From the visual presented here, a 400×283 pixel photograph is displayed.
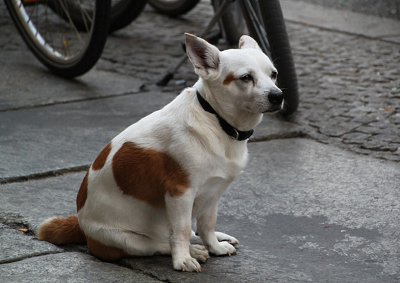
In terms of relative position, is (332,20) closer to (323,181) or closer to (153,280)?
(323,181)

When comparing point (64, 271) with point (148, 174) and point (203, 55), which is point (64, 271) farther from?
point (203, 55)

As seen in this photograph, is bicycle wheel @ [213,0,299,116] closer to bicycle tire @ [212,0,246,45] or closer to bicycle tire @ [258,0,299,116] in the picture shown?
bicycle tire @ [258,0,299,116]

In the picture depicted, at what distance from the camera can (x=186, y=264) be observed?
2.54m

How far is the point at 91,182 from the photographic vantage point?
107 inches

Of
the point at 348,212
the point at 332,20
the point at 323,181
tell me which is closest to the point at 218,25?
the point at 332,20

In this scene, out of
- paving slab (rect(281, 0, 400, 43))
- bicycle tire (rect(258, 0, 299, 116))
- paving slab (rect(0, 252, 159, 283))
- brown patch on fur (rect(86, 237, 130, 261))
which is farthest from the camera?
paving slab (rect(281, 0, 400, 43))

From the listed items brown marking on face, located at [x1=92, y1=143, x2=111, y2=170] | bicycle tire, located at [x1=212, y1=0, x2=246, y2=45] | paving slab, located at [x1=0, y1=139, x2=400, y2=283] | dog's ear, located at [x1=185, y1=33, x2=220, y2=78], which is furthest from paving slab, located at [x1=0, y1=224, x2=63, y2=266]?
bicycle tire, located at [x1=212, y1=0, x2=246, y2=45]

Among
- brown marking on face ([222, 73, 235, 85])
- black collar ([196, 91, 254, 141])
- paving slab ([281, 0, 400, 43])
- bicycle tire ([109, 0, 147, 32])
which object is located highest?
brown marking on face ([222, 73, 235, 85])

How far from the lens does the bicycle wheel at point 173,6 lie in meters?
6.93

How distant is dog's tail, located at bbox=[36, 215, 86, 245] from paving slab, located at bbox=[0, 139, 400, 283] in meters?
0.17

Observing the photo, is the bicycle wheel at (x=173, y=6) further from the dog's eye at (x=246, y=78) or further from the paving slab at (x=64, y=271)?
the paving slab at (x=64, y=271)

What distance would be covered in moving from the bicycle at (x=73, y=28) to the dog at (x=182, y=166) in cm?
227

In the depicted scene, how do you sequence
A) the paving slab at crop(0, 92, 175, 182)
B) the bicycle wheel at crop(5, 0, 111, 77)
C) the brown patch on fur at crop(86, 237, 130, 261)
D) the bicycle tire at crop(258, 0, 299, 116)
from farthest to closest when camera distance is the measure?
1. the bicycle wheel at crop(5, 0, 111, 77)
2. the bicycle tire at crop(258, 0, 299, 116)
3. the paving slab at crop(0, 92, 175, 182)
4. the brown patch on fur at crop(86, 237, 130, 261)

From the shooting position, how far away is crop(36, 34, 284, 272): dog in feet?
8.31
